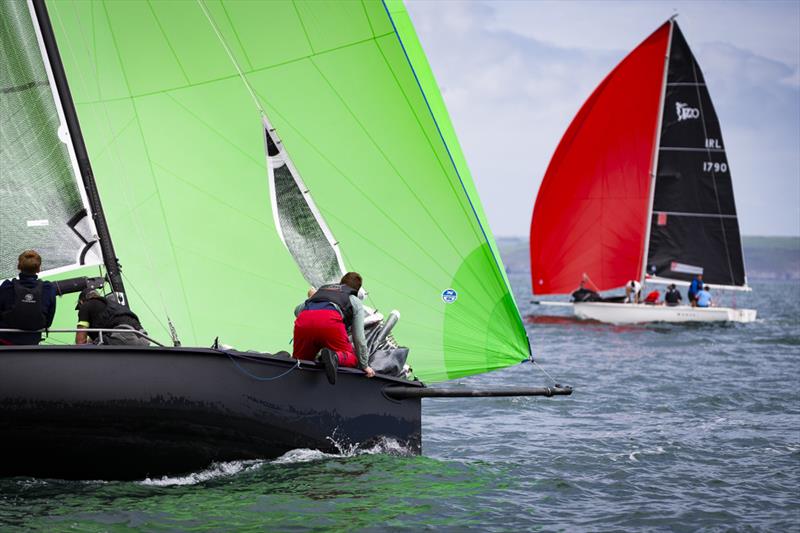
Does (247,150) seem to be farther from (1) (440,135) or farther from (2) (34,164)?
(2) (34,164)

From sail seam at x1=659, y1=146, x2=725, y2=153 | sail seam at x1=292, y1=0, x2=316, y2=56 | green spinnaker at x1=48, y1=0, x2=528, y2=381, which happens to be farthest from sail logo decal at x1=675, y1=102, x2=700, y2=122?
sail seam at x1=292, y1=0, x2=316, y2=56

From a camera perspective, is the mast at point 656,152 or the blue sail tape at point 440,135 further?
the mast at point 656,152

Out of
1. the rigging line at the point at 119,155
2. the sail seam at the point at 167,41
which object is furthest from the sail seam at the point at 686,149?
the rigging line at the point at 119,155

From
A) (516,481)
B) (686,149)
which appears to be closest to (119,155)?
(516,481)

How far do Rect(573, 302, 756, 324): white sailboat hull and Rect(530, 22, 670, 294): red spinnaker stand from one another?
1.14 m

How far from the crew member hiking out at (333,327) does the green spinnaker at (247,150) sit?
128 centimetres

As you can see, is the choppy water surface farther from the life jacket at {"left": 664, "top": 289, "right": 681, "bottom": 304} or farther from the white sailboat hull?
the life jacket at {"left": 664, "top": 289, "right": 681, "bottom": 304}

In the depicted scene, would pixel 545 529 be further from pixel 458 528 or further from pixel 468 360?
pixel 468 360

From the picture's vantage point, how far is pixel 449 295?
9.55 meters

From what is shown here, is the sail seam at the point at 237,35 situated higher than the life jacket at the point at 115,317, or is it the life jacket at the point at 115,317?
the sail seam at the point at 237,35

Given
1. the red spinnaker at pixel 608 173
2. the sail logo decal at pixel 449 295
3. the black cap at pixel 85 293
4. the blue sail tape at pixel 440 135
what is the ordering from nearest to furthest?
the black cap at pixel 85 293
the blue sail tape at pixel 440 135
the sail logo decal at pixel 449 295
the red spinnaker at pixel 608 173

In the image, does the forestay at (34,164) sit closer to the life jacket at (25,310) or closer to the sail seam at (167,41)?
the life jacket at (25,310)

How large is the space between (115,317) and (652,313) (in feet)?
83.5

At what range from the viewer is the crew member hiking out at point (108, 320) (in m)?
7.81
